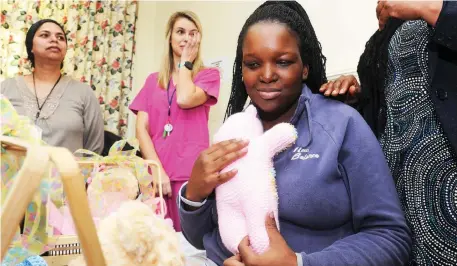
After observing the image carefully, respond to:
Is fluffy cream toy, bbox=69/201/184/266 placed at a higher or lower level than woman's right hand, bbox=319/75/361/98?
lower

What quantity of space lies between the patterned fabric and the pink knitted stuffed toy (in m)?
0.22

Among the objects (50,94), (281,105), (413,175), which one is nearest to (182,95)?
(50,94)

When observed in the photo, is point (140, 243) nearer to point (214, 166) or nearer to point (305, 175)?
point (214, 166)

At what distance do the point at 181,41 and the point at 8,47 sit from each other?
1.74m

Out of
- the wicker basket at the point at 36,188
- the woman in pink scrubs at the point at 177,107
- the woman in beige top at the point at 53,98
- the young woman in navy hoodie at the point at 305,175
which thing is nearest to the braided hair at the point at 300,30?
the young woman in navy hoodie at the point at 305,175

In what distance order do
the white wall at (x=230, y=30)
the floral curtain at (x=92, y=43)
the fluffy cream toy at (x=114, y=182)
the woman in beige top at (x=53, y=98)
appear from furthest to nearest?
the floral curtain at (x=92, y=43), the woman in beige top at (x=53, y=98), the white wall at (x=230, y=30), the fluffy cream toy at (x=114, y=182)

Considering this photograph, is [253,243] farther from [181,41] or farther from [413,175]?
[181,41]

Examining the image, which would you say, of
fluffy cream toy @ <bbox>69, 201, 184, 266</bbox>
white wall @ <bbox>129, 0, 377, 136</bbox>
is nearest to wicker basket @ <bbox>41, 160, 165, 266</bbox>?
fluffy cream toy @ <bbox>69, 201, 184, 266</bbox>

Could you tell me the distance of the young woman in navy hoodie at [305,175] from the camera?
71cm

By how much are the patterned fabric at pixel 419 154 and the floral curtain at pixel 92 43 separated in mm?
2931

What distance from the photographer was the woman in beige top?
6.70 feet

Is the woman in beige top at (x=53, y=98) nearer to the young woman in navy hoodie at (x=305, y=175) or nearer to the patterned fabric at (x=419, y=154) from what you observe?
the young woman in navy hoodie at (x=305, y=175)

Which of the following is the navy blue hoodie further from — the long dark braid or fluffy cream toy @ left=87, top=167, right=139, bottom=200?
fluffy cream toy @ left=87, top=167, right=139, bottom=200

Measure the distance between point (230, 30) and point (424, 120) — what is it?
219 cm
